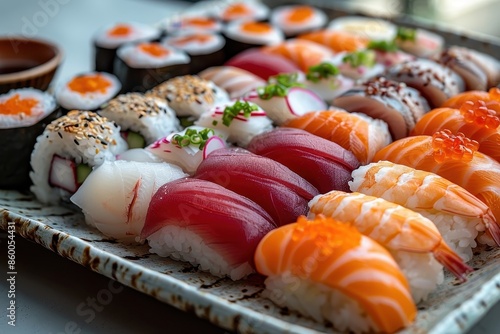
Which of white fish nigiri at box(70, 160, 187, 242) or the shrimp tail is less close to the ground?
the shrimp tail

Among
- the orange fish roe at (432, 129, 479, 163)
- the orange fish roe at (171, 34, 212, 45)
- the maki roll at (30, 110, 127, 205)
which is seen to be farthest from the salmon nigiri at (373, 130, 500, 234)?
the orange fish roe at (171, 34, 212, 45)

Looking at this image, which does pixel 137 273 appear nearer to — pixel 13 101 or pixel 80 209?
pixel 80 209

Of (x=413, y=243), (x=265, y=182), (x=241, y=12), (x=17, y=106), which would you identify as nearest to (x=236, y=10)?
(x=241, y=12)

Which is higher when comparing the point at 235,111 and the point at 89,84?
the point at 235,111

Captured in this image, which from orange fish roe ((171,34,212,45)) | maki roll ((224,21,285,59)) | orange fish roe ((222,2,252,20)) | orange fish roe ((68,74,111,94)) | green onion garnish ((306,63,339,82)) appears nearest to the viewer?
orange fish roe ((68,74,111,94))

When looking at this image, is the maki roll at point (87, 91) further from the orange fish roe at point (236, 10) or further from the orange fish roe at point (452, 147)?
the orange fish roe at point (452, 147)

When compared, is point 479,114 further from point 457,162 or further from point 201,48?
point 201,48

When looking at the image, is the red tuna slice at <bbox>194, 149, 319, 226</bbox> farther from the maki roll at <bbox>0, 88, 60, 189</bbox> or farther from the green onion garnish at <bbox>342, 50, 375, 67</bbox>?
the green onion garnish at <bbox>342, 50, 375, 67</bbox>
